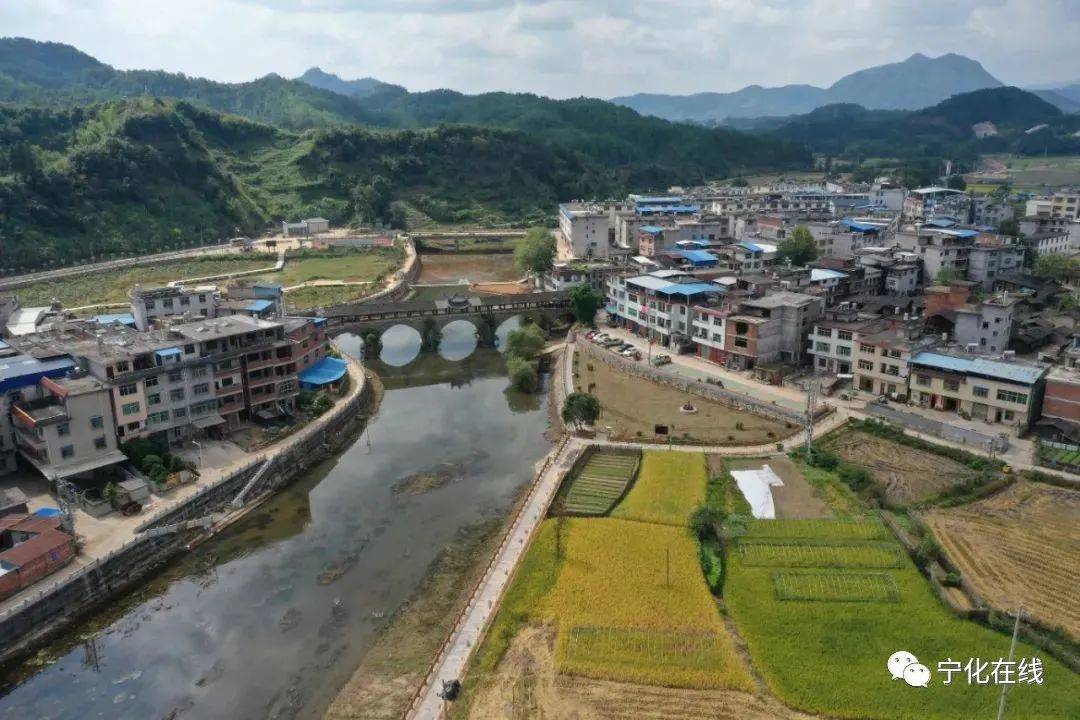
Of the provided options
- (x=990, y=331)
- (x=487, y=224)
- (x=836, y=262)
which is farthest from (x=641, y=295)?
(x=487, y=224)

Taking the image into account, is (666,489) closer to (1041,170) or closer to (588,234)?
(588,234)

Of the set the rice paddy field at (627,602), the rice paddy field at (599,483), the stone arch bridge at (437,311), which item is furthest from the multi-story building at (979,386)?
the stone arch bridge at (437,311)

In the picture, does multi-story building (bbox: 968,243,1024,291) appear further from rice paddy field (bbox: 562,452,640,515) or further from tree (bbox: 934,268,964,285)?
rice paddy field (bbox: 562,452,640,515)

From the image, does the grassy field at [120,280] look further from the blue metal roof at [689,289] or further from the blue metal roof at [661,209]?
the blue metal roof at [689,289]

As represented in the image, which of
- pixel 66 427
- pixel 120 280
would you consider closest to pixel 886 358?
pixel 66 427

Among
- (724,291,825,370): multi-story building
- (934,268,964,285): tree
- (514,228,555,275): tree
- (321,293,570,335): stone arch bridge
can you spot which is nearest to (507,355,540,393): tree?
(321,293,570,335): stone arch bridge

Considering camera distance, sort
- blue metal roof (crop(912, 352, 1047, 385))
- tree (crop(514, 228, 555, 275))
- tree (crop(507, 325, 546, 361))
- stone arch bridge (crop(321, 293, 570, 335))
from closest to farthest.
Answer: blue metal roof (crop(912, 352, 1047, 385))
tree (crop(507, 325, 546, 361))
stone arch bridge (crop(321, 293, 570, 335))
tree (crop(514, 228, 555, 275))

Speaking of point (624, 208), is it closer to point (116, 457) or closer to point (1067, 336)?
point (1067, 336)
